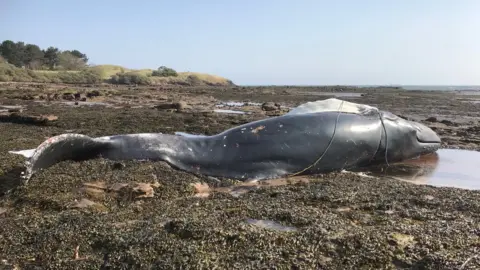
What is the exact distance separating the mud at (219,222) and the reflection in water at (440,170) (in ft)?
2.10

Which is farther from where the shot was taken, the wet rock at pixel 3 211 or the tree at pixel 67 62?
the tree at pixel 67 62

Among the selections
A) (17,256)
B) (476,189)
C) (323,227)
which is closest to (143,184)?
(17,256)

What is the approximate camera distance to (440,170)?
6898mm

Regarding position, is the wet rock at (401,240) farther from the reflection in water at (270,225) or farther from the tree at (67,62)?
the tree at (67,62)

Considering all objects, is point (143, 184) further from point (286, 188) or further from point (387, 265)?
point (387, 265)

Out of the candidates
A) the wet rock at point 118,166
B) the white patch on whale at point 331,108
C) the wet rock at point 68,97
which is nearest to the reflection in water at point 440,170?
the white patch on whale at point 331,108

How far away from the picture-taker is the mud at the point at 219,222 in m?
3.02

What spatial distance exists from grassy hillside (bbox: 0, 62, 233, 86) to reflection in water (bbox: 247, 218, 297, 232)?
4463 cm

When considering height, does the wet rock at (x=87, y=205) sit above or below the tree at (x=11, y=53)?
below

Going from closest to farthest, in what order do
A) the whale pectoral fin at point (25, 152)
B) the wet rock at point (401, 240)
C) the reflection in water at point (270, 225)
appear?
1. the wet rock at point (401, 240)
2. the reflection in water at point (270, 225)
3. the whale pectoral fin at point (25, 152)

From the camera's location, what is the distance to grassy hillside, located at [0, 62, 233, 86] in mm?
45844

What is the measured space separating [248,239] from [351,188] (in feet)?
7.52

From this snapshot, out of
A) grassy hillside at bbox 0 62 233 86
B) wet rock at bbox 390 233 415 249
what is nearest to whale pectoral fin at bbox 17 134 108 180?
wet rock at bbox 390 233 415 249

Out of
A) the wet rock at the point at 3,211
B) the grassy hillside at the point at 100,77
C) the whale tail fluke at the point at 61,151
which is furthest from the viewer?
the grassy hillside at the point at 100,77
